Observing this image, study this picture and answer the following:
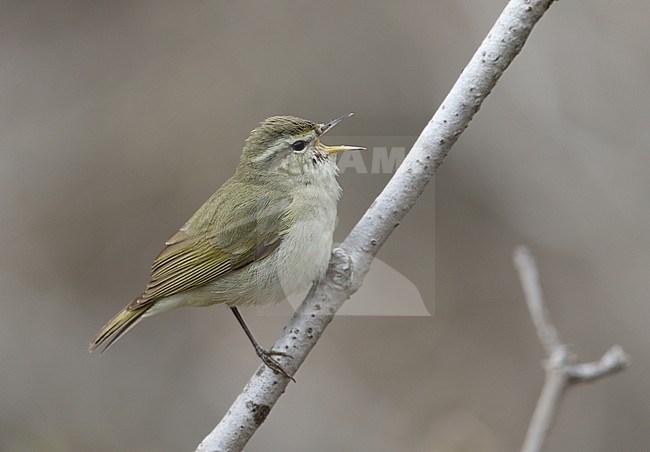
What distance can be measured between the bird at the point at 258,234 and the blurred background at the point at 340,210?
2557 mm

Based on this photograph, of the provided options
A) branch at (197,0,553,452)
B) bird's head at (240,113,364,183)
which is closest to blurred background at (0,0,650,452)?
bird's head at (240,113,364,183)

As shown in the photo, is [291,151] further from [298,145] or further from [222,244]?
[222,244]

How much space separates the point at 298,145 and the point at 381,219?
68cm

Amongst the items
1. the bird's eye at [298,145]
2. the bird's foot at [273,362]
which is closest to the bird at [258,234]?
the bird's eye at [298,145]

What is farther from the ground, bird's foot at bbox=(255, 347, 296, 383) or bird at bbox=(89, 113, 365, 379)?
bird at bbox=(89, 113, 365, 379)

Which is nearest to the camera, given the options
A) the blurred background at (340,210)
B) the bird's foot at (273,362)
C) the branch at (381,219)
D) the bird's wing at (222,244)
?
the branch at (381,219)

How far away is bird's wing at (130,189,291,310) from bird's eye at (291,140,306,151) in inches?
8.3

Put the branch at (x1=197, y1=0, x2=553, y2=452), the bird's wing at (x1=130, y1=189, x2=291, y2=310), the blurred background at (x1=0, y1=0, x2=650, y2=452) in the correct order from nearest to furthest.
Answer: the branch at (x1=197, y1=0, x2=553, y2=452), the bird's wing at (x1=130, y1=189, x2=291, y2=310), the blurred background at (x1=0, y1=0, x2=650, y2=452)

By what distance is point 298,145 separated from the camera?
11.8 ft

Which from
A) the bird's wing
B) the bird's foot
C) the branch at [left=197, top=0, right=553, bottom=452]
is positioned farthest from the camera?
the bird's wing

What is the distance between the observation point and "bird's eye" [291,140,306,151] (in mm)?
3580

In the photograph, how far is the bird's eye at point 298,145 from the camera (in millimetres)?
3580

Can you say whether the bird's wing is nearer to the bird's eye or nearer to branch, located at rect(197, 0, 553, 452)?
the bird's eye

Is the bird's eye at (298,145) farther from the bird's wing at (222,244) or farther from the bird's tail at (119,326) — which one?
the bird's tail at (119,326)
